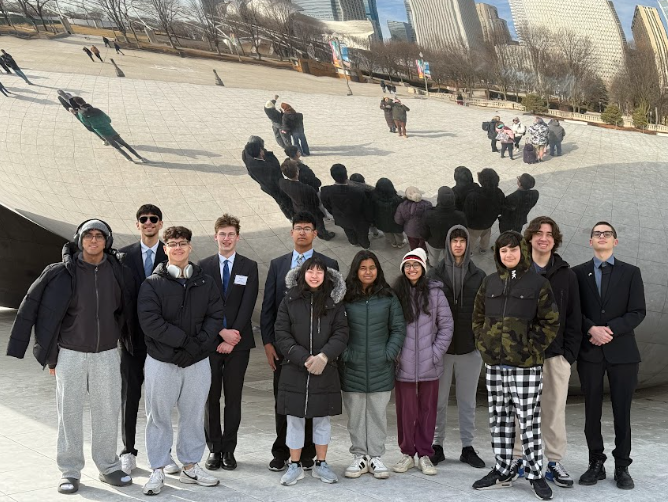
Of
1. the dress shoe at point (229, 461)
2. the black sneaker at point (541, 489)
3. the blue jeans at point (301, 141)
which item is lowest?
the black sneaker at point (541, 489)

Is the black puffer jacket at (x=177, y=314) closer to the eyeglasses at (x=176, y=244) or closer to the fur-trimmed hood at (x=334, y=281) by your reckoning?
the eyeglasses at (x=176, y=244)

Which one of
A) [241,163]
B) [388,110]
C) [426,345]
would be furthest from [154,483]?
[388,110]

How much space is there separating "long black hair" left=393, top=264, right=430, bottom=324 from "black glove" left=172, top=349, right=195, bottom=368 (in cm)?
116

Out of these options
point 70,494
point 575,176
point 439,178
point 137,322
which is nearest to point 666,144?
point 575,176

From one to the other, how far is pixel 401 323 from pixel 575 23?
228cm

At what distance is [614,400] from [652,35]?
A: 2414 millimetres

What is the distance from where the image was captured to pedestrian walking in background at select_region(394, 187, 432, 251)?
481cm

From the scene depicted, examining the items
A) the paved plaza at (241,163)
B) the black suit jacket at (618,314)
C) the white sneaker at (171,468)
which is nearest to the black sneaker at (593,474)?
the paved plaza at (241,163)

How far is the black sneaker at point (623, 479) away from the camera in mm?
4090

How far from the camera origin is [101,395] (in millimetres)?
4102

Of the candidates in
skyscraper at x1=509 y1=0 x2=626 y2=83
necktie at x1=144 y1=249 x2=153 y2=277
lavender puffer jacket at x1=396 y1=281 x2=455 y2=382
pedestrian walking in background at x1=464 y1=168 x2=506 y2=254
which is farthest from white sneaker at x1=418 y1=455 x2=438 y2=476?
skyscraper at x1=509 y1=0 x2=626 y2=83

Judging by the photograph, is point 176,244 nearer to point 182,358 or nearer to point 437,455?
point 182,358

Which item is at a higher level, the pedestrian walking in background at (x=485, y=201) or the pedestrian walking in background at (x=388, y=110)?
the pedestrian walking in background at (x=388, y=110)

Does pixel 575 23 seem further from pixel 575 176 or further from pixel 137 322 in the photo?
pixel 137 322
